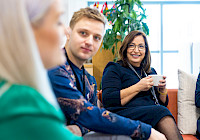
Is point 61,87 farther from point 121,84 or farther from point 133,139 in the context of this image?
point 121,84

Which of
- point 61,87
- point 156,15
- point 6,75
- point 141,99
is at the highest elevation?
point 156,15

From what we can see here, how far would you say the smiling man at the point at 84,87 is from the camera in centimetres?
96

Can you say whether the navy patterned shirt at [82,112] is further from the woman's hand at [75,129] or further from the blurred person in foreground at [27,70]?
the blurred person in foreground at [27,70]

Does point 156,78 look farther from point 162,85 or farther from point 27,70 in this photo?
point 27,70

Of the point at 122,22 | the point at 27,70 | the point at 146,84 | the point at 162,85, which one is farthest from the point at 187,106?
the point at 27,70

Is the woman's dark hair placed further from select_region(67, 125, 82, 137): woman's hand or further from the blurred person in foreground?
the blurred person in foreground

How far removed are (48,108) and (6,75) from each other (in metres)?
0.10

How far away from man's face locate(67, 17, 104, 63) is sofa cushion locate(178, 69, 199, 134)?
48.6 inches

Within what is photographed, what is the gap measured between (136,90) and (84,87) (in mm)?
727

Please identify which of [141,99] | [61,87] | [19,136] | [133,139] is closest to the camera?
[19,136]

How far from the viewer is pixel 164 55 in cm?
514

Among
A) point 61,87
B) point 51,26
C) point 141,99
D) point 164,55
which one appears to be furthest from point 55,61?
point 164,55

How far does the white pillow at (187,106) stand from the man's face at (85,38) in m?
1.23

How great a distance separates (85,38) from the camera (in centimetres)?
118
